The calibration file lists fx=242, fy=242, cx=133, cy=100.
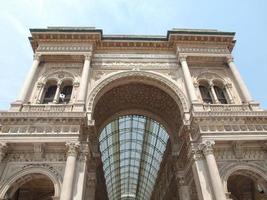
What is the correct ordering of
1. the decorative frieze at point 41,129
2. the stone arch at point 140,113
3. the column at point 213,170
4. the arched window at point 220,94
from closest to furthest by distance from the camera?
the column at point 213,170 < the decorative frieze at point 41,129 < the arched window at point 220,94 < the stone arch at point 140,113

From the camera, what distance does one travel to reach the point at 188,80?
18344 millimetres

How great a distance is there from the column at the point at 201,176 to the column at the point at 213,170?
21.4 inches

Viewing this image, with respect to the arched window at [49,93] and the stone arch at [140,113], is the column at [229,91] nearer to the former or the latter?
the stone arch at [140,113]

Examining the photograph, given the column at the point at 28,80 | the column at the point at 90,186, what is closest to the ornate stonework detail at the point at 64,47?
the column at the point at 28,80

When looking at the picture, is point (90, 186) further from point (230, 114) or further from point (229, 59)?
point (229, 59)

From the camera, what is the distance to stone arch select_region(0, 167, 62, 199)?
524 inches

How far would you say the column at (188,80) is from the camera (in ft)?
57.1

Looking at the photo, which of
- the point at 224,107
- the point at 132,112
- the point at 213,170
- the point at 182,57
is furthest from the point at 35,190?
the point at 182,57

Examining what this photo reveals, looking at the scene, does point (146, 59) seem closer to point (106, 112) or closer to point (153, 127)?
point (106, 112)

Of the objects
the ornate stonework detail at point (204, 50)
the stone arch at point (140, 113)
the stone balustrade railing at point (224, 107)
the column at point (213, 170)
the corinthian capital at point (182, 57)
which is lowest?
the column at point (213, 170)

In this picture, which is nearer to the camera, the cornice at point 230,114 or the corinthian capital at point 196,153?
the corinthian capital at point 196,153

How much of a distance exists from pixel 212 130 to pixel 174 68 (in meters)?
7.17

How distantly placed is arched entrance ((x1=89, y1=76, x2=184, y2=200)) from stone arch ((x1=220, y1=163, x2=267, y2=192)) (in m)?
5.05

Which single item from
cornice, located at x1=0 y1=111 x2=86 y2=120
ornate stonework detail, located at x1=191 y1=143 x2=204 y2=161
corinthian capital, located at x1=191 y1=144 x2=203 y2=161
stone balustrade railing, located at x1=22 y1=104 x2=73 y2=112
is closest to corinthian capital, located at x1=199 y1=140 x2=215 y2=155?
ornate stonework detail, located at x1=191 y1=143 x2=204 y2=161
